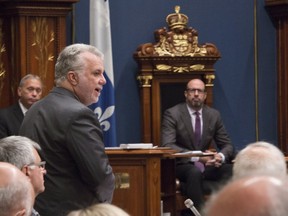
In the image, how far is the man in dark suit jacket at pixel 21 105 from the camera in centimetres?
682

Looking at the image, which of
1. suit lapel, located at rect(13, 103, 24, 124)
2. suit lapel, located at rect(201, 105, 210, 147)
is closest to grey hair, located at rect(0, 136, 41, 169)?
suit lapel, located at rect(13, 103, 24, 124)

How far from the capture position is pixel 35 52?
25.7 feet

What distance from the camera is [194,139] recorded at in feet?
26.4

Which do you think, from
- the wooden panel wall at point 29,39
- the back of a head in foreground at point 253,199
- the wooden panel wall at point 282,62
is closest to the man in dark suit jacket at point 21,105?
the wooden panel wall at point 29,39

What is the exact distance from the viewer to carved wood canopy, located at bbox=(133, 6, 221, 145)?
8594mm

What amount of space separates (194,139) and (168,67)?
100 cm

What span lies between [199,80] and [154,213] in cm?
236

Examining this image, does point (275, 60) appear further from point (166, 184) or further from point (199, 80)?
point (166, 184)

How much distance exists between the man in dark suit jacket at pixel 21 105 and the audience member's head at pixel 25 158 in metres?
3.55

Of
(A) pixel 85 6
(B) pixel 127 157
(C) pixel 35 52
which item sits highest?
(A) pixel 85 6

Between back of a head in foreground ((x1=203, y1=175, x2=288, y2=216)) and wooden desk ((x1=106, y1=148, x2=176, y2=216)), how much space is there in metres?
5.36

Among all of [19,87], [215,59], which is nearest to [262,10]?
[215,59]

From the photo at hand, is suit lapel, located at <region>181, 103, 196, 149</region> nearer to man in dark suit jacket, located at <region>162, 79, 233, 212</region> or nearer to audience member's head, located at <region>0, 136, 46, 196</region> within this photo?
man in dark suit jacket, located at <region>162, 79, 233, 212</region>

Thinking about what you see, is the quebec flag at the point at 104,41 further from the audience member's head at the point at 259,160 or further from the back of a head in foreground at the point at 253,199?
the back of a head in foreground at the point at 253,199
